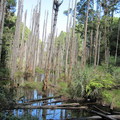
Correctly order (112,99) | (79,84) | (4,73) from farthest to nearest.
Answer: (4,73)
(79,84)
(112,99)

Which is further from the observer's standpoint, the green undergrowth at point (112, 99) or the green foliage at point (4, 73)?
the green foliage at point (4, 73)

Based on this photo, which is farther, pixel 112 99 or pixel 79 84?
pixel 79 84

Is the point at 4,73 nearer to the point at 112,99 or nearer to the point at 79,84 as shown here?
the point at 79,84

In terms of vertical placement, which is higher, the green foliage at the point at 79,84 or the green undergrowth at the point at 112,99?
the green foliage at the point at 79,84

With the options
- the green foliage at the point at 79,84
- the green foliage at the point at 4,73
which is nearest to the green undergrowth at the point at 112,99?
the green foliage at the point at 79,84

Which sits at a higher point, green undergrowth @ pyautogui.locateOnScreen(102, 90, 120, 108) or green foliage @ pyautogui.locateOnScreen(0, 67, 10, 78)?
green foliage @ pyautogui.locateOnScreen(0, 67, 10, 78)

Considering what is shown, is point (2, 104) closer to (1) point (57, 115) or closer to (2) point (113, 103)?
(1) point (57, 115)

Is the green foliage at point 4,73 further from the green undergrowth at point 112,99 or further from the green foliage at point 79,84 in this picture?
the green undergrowth at point 112,99

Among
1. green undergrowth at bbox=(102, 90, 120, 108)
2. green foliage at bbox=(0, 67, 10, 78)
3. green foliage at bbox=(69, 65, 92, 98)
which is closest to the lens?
green undergrowth at bbox=(102, 90, 120, 108)

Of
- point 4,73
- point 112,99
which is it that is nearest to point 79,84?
point 112,99

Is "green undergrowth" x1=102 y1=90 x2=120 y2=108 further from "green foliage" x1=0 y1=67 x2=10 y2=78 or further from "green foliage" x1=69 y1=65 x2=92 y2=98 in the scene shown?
"green foliage" x1=0 y1=67 x2=10 y2=78

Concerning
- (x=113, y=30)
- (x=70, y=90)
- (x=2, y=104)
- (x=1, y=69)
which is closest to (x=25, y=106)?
(x=2, y=104)

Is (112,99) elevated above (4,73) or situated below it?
below

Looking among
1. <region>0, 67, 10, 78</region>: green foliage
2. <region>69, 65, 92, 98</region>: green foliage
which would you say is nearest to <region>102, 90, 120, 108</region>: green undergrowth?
<region>69, 65, 92, 98</region>: green foliage
